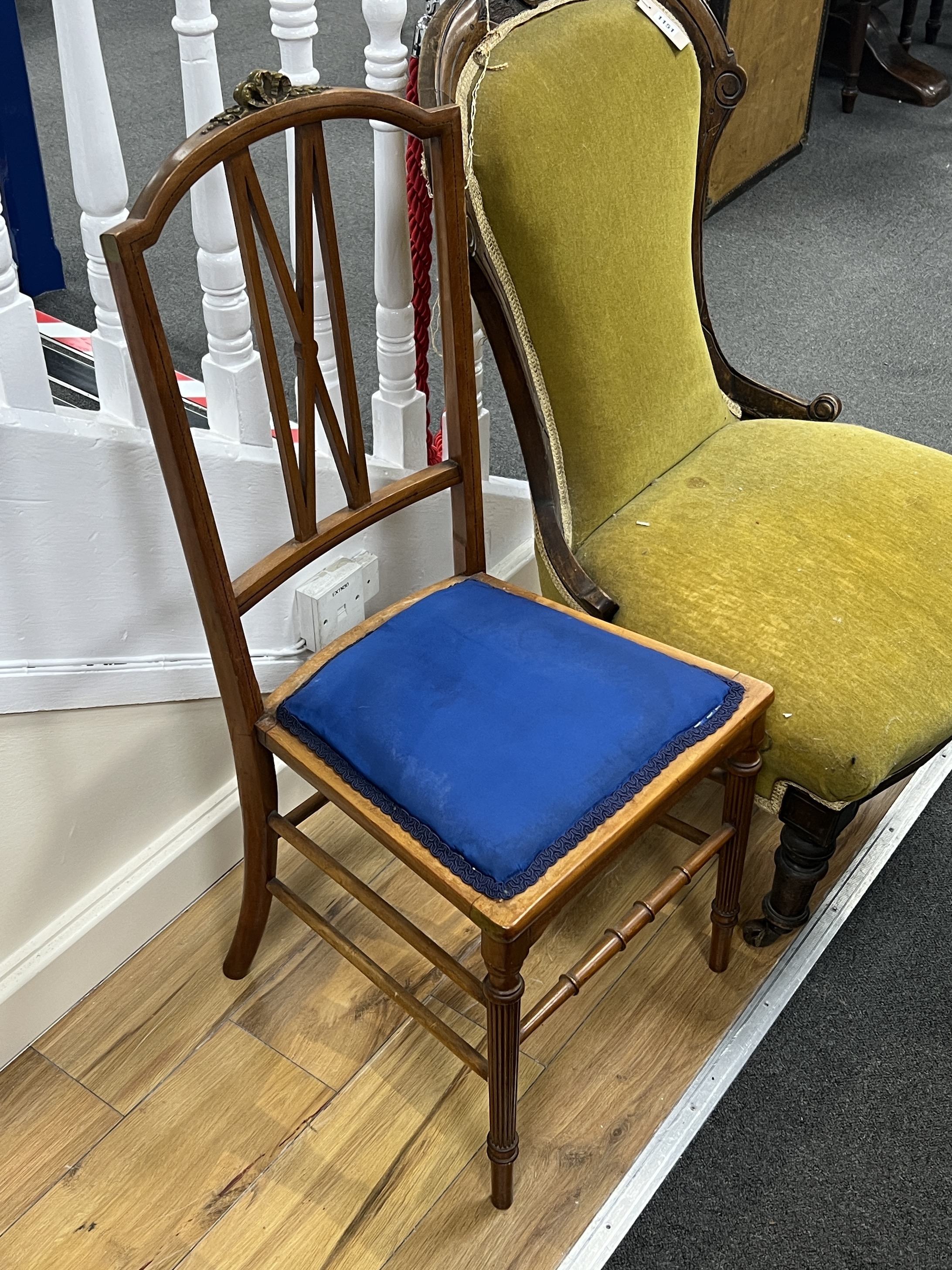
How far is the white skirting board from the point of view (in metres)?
1.37

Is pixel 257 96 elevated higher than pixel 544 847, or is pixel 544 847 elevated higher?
pixel 257 96

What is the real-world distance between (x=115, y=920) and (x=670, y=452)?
92 cm

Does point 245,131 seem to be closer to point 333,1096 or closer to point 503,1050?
point 503,1050

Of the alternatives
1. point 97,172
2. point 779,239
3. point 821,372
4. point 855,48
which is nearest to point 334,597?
point 97,172

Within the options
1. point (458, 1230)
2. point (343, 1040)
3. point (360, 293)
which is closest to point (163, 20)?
point (360, 293)

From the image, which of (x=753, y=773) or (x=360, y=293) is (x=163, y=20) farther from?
(x=753, y=773)

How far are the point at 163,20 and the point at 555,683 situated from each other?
3.74 m

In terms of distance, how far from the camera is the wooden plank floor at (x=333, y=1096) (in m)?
1.23

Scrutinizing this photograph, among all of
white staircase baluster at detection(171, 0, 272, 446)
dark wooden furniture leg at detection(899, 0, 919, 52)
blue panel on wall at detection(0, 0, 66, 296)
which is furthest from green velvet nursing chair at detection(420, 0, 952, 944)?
dark wooden furniture leg at detection(899, 0, 919, 52)

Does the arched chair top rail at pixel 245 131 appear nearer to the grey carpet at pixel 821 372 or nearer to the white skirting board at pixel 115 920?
the white skirting board at pixel 115 920

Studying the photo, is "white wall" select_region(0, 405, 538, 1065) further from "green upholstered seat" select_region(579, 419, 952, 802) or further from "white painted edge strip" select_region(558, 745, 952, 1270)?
"white painted edge strip" select_region(558, 745, 952, 1270)

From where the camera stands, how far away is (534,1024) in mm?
1161

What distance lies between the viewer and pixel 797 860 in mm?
1369

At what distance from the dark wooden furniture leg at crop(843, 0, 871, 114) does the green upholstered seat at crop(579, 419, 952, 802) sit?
2.57 m
